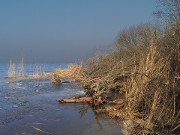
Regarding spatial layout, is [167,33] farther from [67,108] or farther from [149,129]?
[67,108]

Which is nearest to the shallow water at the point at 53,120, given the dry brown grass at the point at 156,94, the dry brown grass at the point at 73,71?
the dry brown grass at the point at 156,94

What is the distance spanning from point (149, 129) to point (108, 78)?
325 cm

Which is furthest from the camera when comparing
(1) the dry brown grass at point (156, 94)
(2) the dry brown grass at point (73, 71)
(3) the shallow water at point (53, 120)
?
(2) the dry brown grass at point (73, 71)

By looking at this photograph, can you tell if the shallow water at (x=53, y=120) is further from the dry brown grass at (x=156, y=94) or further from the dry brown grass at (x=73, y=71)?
the dry brown grass at (x=73, y=71)

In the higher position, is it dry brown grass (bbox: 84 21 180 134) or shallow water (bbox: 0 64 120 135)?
dry brown grass (bbox: 84 21 180 134)

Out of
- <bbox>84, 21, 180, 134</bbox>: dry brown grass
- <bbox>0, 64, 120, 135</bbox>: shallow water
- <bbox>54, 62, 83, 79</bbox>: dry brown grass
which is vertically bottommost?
<bbox>0, 64, 120, 135</bbox>: shallow water

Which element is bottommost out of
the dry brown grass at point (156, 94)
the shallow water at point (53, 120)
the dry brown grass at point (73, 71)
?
the shallow water at point (53, 120)

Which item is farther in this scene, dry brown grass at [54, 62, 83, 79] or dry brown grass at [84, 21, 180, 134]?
dry brown grass at [54, 62, 83, 79]

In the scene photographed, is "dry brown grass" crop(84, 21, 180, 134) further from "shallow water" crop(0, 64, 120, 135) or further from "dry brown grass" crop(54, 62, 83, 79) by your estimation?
"dry brown grass" crop(54, 62, 83, 79)

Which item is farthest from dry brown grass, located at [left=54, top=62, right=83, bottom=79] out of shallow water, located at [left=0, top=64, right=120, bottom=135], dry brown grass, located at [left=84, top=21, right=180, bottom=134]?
dry brown grass, located at [left=84, top=21, right=180, bottom=134]

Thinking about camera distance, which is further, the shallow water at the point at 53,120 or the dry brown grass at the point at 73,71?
the dry brown grass at the point at 73,71

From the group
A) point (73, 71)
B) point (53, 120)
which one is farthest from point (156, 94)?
point (73, 71)

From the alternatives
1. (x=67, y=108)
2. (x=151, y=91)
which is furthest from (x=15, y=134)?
(x=151, y=91)

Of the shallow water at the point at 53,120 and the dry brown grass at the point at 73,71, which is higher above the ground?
the dry brown grass at the point at 73,71
